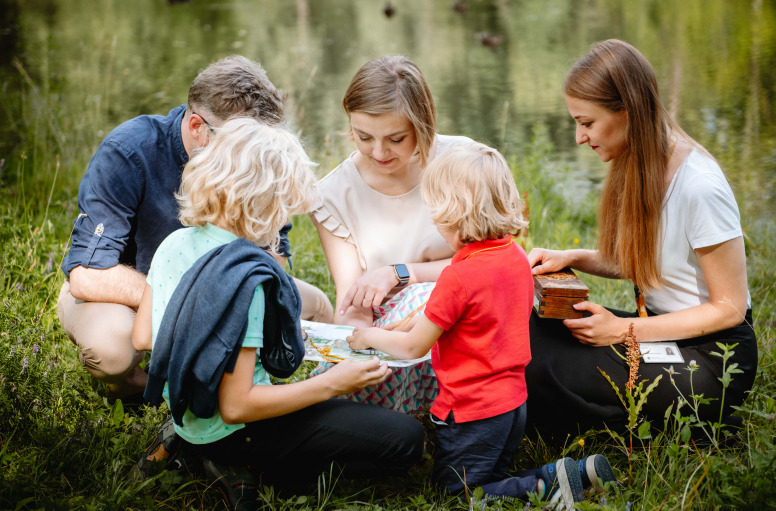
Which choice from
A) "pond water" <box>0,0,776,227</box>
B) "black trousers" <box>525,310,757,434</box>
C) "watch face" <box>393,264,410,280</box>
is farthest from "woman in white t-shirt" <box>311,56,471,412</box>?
"pond water" <box>0,0,776,227</box>

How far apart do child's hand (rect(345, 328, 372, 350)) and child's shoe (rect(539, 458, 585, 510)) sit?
2.14 ft

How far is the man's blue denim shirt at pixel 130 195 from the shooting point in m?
2.60

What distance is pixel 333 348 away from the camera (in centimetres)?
229

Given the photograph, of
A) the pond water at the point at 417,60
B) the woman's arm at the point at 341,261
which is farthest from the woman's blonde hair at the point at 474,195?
the pond water at the point at 417,60

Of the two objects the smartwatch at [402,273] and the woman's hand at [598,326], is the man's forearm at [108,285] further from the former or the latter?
the woman's hand at [598,326]

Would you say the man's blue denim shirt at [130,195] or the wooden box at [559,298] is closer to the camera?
the wooden box at [559,298]

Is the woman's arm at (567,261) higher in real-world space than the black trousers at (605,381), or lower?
higher

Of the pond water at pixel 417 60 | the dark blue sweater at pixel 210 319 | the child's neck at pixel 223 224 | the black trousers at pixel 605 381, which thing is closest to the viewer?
the dark blue sweater at pixel 210 319

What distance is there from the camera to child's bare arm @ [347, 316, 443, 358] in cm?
209

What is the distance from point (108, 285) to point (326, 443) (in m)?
1.06

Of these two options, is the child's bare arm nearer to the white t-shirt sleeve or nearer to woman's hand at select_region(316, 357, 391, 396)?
woman's hand at select_region(316, 357, 391, 396)

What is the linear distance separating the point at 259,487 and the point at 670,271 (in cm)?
153

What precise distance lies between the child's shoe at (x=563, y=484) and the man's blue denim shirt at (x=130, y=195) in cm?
167

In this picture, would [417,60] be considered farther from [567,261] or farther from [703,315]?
[703,315]
